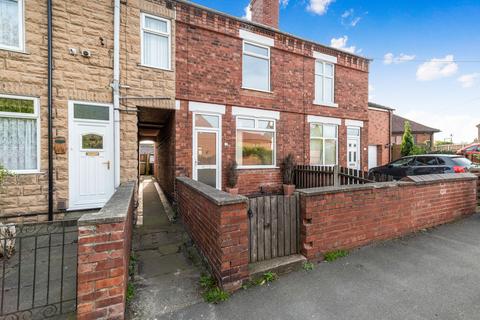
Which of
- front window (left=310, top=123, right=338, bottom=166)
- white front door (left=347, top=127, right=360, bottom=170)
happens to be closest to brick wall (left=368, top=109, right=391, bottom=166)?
white front door (left=347, top=127, right=360, bottom=170)

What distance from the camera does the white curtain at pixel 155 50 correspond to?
629cm

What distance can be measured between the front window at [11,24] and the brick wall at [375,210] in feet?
23.4

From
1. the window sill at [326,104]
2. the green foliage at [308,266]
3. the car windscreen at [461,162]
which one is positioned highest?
the window sill at [326,104]

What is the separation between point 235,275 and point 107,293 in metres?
1.30

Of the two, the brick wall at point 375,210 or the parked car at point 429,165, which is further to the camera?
the parked car at point 429,165

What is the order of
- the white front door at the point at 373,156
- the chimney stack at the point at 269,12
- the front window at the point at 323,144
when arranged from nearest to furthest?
the chimney stack at the point at 269,12, the front window at the point at 323,144, the white front door at the point at 373,156

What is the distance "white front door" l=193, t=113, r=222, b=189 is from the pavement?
185 inches

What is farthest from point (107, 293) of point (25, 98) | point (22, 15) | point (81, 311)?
point (22, 15)

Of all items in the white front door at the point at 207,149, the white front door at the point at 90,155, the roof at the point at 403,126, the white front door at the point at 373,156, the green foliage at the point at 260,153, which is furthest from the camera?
the roof at the point at 403,126

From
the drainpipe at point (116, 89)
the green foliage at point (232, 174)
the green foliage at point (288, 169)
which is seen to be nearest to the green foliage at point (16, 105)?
the drainpipe at point (116, 89)

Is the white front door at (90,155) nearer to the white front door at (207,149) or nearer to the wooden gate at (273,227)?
the white front door at (207,149)

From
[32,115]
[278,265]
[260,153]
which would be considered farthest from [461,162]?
[32,115]

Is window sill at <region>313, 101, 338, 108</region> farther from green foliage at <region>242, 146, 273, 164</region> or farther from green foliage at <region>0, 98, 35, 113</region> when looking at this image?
green foliage at <region>0, 98, 35, 113</region>

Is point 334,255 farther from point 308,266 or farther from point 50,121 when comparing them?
point 50,121
